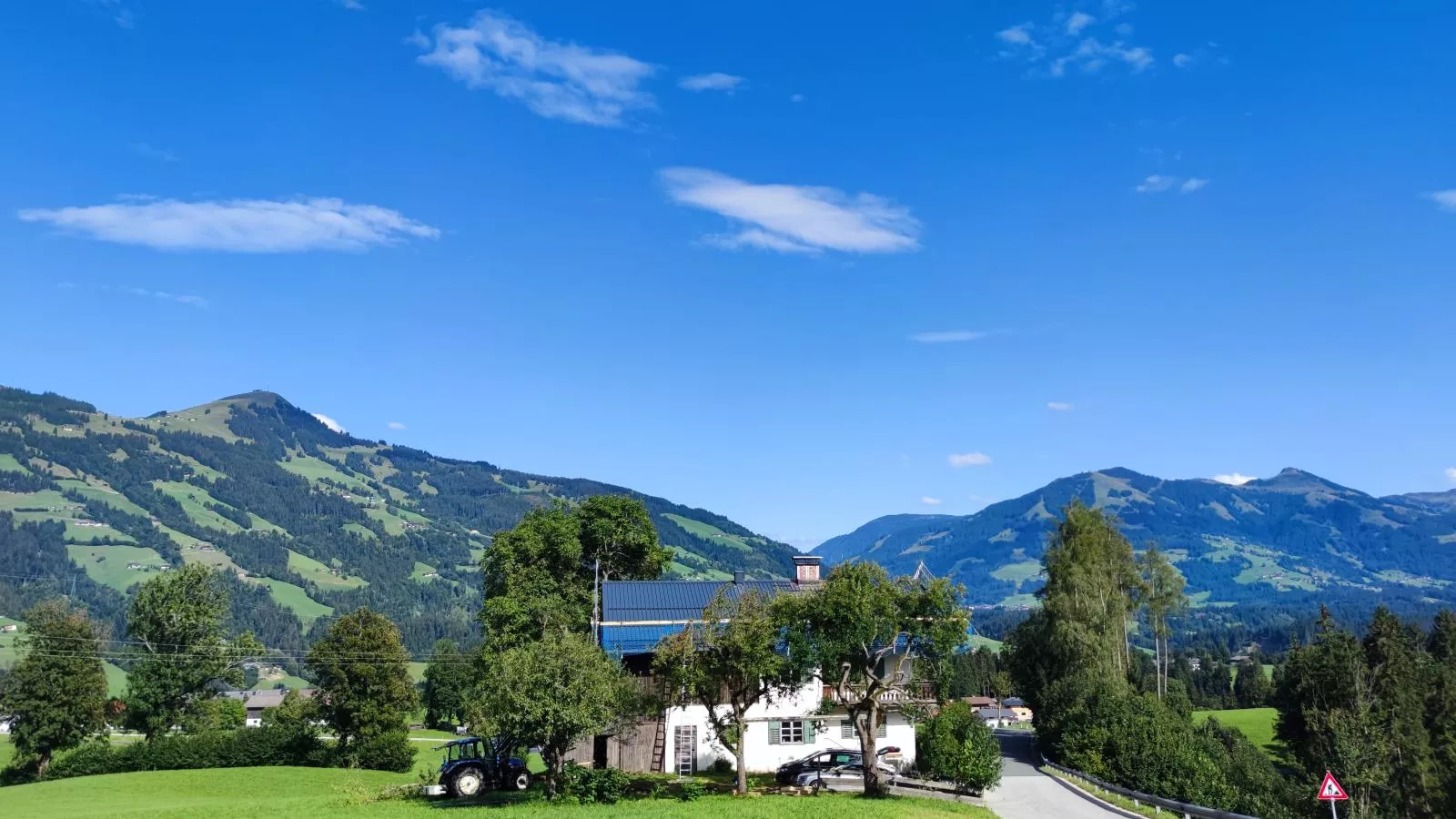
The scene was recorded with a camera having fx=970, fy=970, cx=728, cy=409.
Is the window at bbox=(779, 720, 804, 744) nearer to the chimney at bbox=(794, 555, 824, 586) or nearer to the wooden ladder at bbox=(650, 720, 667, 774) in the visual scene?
the wooden ladder at bbox=(650, 720, 667, 774)

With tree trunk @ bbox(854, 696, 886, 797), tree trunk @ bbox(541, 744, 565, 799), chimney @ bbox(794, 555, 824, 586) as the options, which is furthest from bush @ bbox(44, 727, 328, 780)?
tree trunk @ bbox(854, 696, 886, 797)

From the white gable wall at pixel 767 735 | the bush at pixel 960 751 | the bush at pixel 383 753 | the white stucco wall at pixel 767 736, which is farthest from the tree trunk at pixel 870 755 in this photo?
the bush at pixel 383 753

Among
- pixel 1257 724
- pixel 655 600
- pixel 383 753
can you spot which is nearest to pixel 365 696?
pixel 383 753

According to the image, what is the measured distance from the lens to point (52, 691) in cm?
6875

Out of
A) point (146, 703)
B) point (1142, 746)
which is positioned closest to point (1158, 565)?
point (1142, 746)

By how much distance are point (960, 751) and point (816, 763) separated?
7123 millimetres

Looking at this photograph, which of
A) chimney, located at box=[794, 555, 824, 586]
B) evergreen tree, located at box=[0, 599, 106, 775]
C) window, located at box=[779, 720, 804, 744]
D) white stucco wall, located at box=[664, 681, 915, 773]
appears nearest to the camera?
white stucco wall, located at box=[664, 681, 915, 773]

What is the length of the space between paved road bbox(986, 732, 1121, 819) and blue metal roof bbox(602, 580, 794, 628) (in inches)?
663

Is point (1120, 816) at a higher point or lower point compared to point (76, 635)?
lower

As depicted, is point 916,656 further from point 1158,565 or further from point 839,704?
point 1158,565

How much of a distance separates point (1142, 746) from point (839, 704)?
20.6 metres

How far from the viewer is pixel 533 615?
2532 inches

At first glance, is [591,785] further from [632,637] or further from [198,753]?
[198,753]

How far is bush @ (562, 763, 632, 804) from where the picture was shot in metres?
40.1
